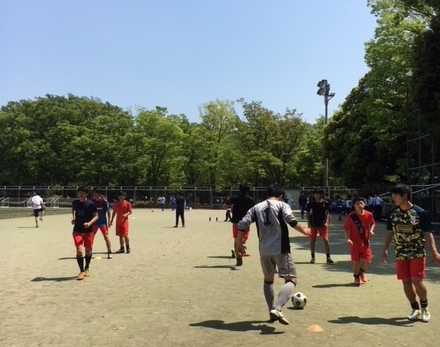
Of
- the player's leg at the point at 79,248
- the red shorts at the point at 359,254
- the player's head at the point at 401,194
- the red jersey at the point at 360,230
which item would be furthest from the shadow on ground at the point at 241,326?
the player's leg at the point at 79,248

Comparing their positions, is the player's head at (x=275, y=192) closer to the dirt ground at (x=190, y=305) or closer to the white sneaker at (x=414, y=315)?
the dirt ground at (x=190, y=305)

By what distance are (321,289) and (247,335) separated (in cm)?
349

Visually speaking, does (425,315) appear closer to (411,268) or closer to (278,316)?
(411,268)

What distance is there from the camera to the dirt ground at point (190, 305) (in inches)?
241

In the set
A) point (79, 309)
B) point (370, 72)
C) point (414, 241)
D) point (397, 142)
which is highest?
point (370, 72)

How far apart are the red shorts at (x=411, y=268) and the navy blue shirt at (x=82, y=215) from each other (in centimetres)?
627

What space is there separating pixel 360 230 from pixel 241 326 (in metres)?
4.42

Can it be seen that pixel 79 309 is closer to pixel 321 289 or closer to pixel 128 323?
pixel 128 323

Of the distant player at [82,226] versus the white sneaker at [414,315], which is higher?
the distant player at [82,226]

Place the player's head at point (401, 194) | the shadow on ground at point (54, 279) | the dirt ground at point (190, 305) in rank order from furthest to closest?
the shadow on ground at point (54, 279) → the player's head at point (401, 194) → the dirt ground at point (190, 305)

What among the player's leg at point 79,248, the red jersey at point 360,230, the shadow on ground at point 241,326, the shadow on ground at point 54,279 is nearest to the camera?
the shadow on ground at point 241,326

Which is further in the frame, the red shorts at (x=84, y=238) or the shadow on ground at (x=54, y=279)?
the red shorts at (x=84, y=238)

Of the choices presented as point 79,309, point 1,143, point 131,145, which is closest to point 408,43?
point 79,309

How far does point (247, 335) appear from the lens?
6195 millimetres
